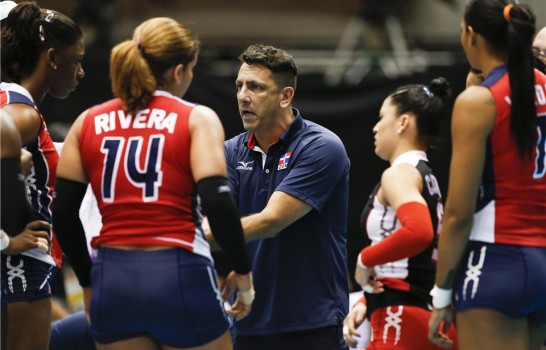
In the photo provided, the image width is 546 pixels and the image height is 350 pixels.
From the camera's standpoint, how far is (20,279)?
13.7 ft

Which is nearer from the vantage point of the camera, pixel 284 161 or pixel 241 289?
pixel 241 289

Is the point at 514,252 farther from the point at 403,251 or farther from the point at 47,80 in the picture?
the point at 47,80

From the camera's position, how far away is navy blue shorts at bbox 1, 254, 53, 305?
13.7ft

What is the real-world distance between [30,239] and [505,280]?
185 cm

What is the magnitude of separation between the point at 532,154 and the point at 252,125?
1360mm

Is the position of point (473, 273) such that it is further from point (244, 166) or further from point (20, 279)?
point (20, 279)

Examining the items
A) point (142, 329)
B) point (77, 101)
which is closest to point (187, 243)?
point (142, 329)

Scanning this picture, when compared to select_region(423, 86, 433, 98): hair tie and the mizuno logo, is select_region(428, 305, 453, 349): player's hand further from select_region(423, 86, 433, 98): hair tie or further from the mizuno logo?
the mizuno logo

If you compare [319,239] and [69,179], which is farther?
[319,239]

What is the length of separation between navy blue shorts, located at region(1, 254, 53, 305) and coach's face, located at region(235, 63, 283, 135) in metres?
1.11

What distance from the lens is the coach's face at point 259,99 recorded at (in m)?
4.54

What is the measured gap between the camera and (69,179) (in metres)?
3.65

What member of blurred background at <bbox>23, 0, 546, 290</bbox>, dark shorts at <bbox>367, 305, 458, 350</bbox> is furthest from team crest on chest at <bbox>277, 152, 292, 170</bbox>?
blurred background at <bbox>23, 0, 546, 290</bbox>

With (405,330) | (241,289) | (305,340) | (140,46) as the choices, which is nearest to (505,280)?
(405,330)
